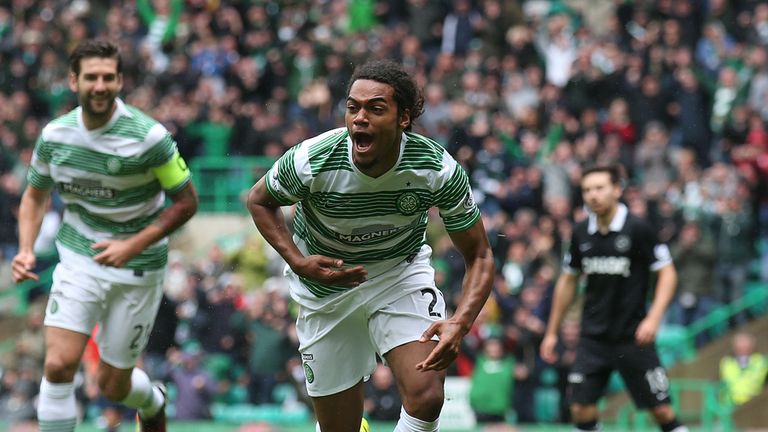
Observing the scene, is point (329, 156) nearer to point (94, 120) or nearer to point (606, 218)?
point (94, 120)

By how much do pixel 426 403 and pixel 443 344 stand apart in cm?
44

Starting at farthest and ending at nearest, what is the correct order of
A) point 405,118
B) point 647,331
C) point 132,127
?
point 647,331, point 132,127, point 405,118

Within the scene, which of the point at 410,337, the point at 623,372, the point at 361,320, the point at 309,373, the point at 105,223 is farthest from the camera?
the point at 623,372

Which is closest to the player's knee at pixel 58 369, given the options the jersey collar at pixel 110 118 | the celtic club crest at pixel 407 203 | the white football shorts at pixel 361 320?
the jersey collar at pixel 110 118

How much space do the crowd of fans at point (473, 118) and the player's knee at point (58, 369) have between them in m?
6.47

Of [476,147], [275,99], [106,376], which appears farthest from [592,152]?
[106,376]

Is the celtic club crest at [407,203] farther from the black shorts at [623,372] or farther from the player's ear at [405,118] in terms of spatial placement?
the black shorts at [623,372]

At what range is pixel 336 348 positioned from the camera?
720 cm

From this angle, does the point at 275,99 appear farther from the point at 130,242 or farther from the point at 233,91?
the point at 130,242

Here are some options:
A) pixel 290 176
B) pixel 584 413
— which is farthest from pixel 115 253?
pixel 584 413

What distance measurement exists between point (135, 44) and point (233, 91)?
8.31 feet

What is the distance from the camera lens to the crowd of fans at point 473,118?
1564 centimetres

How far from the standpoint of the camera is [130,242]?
26.5ft

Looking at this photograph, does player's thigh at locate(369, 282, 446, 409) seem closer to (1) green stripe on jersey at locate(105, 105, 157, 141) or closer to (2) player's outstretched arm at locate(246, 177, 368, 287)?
(2) player's outstretched arm at locate(246, 177, 368, 287)
